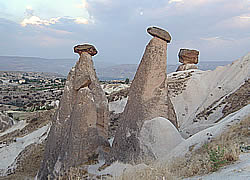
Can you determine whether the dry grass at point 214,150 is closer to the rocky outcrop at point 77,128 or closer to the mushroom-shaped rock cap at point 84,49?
the rocky outcrop at point 77,128

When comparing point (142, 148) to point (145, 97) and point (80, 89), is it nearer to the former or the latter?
point (145, 97)

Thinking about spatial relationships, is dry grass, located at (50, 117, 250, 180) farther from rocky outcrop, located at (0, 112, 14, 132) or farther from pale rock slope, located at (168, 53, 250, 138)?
rocky outcrop, located at (0, 112, 14, 132)

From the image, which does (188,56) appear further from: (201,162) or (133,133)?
(201,162)

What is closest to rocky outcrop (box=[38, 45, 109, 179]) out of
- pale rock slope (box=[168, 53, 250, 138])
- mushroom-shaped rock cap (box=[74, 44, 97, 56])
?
mushroom-shaped rock cap (box=[74, 44, 97, 56])

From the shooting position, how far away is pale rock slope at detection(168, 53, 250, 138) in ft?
43.0

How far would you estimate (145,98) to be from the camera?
288 inches

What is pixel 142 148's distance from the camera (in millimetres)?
6699

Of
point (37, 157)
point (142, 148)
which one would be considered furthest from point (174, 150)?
point (37, 157)

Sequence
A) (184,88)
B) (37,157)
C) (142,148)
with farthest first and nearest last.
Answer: (184,88), (37,157), (142,148)

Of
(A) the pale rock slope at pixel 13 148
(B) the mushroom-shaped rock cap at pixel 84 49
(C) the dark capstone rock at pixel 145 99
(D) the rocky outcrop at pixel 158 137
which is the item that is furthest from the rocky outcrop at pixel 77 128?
(A) the pale rock slope at pixel 13 148

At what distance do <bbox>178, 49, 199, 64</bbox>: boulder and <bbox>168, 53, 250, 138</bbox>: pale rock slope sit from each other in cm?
579

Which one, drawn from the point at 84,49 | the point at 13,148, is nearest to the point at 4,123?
the point at 13,148

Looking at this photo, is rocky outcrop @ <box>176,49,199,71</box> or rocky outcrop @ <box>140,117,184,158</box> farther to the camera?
rocky outcrop @ <box>176,49,199,71</box>

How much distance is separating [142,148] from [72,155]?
7.95ft
